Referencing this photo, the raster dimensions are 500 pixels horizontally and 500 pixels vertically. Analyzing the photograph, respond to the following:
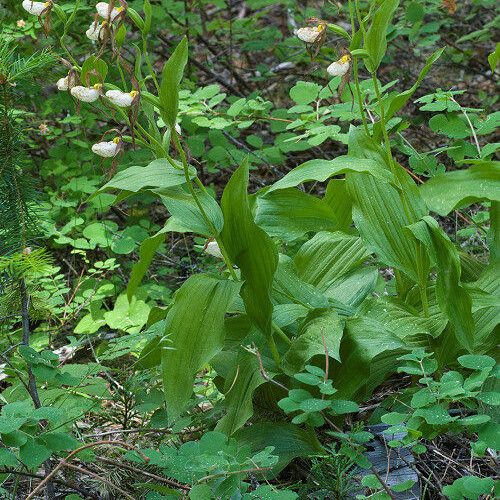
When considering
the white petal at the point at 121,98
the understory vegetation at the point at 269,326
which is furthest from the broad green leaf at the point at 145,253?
the white petal at the point at 121,98

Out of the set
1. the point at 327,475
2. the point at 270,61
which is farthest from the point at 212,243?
the point at 270,61

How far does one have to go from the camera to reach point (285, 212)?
1730mm

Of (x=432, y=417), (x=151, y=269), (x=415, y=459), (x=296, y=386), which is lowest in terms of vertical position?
(x=151, y=269)

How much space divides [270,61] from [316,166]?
3228 mm

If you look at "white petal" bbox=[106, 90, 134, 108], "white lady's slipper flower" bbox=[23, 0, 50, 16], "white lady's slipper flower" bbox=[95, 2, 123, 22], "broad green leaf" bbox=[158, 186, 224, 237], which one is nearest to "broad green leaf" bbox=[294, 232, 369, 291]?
"broad green leaf" bbox=[158, 186, 224, 237]

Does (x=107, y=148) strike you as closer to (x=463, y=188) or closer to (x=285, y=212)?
(x=285, y=212)

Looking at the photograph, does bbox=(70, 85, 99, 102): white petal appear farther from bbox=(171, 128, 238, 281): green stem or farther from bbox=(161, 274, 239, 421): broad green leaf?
bbox=(161, 274, 239, 421): broad green leaf

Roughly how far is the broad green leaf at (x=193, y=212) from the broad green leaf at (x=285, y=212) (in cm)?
15

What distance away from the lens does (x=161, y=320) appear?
5.65 ft

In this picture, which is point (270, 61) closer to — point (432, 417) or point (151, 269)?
point (151, 269)

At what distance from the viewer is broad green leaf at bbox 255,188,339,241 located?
1.72m

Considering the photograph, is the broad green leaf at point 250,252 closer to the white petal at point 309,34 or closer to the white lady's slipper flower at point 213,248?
the white lady's slipper flower at point 213,248

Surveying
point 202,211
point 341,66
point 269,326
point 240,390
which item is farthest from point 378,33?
point 240,390

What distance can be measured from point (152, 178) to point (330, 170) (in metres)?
0.39
